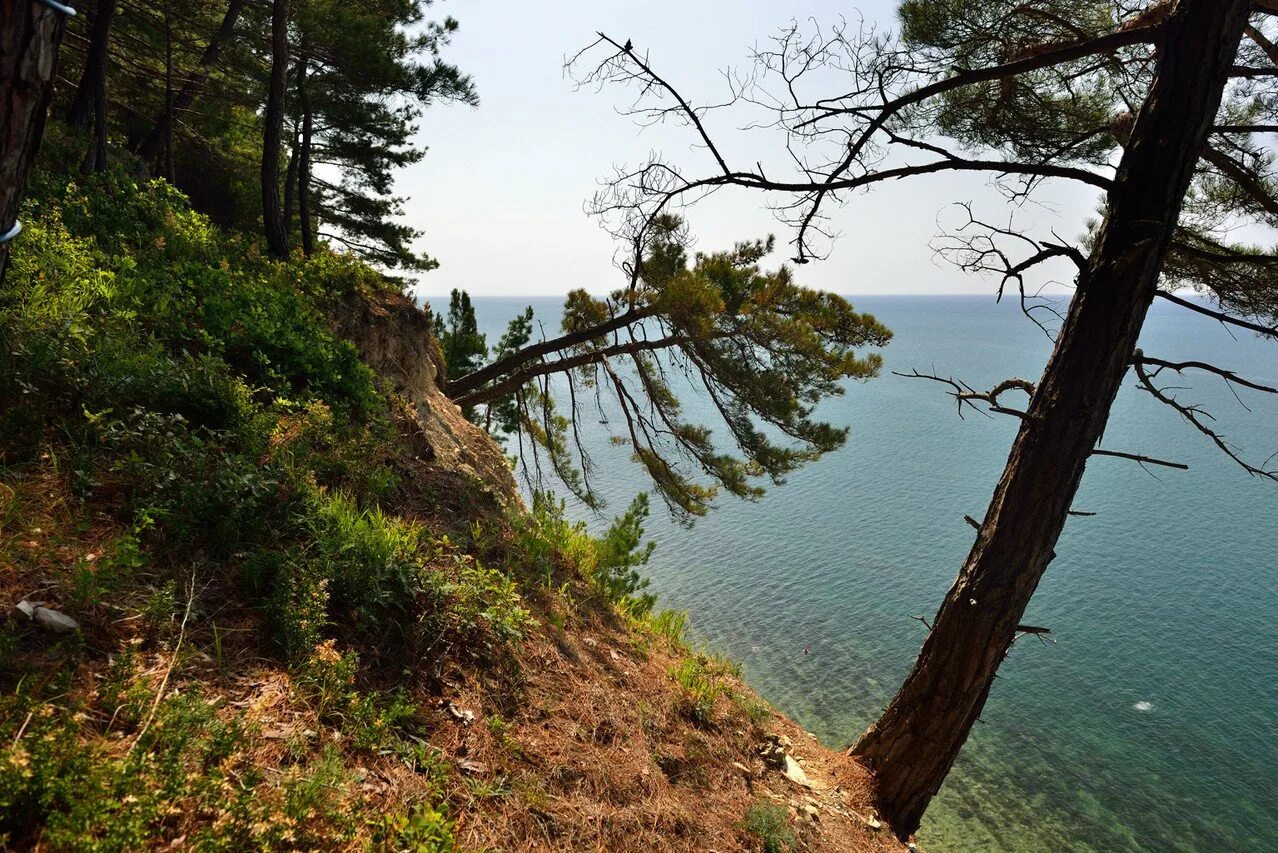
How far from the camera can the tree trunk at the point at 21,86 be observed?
176cm

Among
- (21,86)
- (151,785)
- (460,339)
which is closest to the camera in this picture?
(21,86)

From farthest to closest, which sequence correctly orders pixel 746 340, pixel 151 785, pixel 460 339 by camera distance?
1. pixel 460 339
2. pixel 746 340
3. pixel 151 785

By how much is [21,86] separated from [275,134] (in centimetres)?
869

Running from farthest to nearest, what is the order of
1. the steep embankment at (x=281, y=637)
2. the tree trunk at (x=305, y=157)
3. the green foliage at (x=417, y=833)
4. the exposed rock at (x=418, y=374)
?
1. the tree trunk at (x=305, y=157)
2. the exposed rock at (x=418, y=374)
3. the green foliage at (x=417, y=833)
4. the steep embankment at (x=281, y=637)

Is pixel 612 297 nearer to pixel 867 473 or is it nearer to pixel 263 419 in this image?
pixel 263 419

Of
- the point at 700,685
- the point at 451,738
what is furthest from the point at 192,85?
the point at 451,738

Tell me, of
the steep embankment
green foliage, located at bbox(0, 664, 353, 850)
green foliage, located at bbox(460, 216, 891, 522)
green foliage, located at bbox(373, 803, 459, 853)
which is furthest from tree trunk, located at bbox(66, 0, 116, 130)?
green foliage, located at bbox(373, 803, 459, 853)

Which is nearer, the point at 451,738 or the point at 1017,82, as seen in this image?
the point at 451,738

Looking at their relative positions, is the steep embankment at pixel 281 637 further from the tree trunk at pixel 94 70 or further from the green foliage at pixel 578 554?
the tree trunk at pixel 94 70

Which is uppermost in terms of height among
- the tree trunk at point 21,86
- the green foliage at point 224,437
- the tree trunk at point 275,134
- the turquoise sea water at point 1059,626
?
the tree trunk at point 275,134

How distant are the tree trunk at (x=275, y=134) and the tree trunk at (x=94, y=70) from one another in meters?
1.93

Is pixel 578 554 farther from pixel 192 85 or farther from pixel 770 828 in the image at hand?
pixel 192 85

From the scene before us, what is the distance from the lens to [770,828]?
3842 mm

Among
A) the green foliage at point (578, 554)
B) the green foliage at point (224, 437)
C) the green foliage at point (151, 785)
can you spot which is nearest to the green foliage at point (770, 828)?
the green foliage at point (224, 437)
